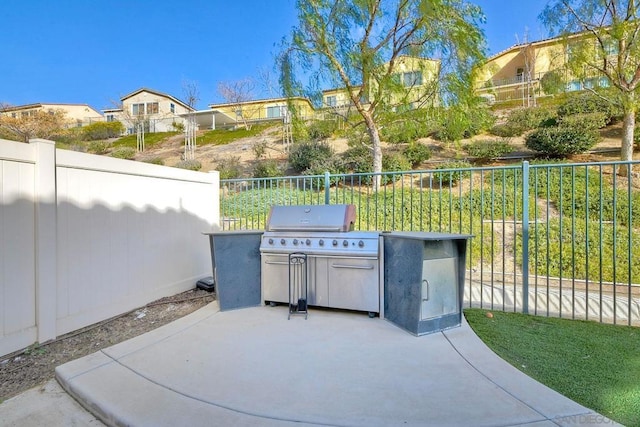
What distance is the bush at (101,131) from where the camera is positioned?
81.0ft

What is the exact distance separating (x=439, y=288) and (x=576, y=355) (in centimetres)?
106

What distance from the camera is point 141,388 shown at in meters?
2.05

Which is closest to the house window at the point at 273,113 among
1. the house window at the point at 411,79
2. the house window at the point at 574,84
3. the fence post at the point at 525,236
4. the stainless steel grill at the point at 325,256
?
the house window at the point at 411,79

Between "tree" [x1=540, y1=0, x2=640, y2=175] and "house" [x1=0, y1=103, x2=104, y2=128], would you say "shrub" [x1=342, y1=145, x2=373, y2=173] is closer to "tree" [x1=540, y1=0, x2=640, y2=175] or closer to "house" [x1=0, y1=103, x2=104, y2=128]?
"tree" [x1=540, y1=0, x2=640, y2=175]

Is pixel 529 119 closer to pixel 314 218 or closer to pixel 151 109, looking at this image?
pixel 314 218

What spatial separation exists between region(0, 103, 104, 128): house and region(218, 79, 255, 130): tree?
1124 centimetres

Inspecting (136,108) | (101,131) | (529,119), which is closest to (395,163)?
(529,119)

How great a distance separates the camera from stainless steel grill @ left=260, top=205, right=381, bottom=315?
334cm

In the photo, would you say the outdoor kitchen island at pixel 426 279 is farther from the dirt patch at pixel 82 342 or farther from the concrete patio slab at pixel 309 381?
the dirt patch at pixel 82 342

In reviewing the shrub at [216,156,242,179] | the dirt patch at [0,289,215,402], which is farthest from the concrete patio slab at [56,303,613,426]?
the shrub at [216,156,242,179]

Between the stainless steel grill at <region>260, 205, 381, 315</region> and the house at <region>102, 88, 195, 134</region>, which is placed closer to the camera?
the stainless steel grill at <region>260, 205, 381, 315</region>

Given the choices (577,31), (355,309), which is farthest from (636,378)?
(577,31)

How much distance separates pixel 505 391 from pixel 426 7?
8206mm

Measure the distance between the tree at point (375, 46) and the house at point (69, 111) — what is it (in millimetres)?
22424
